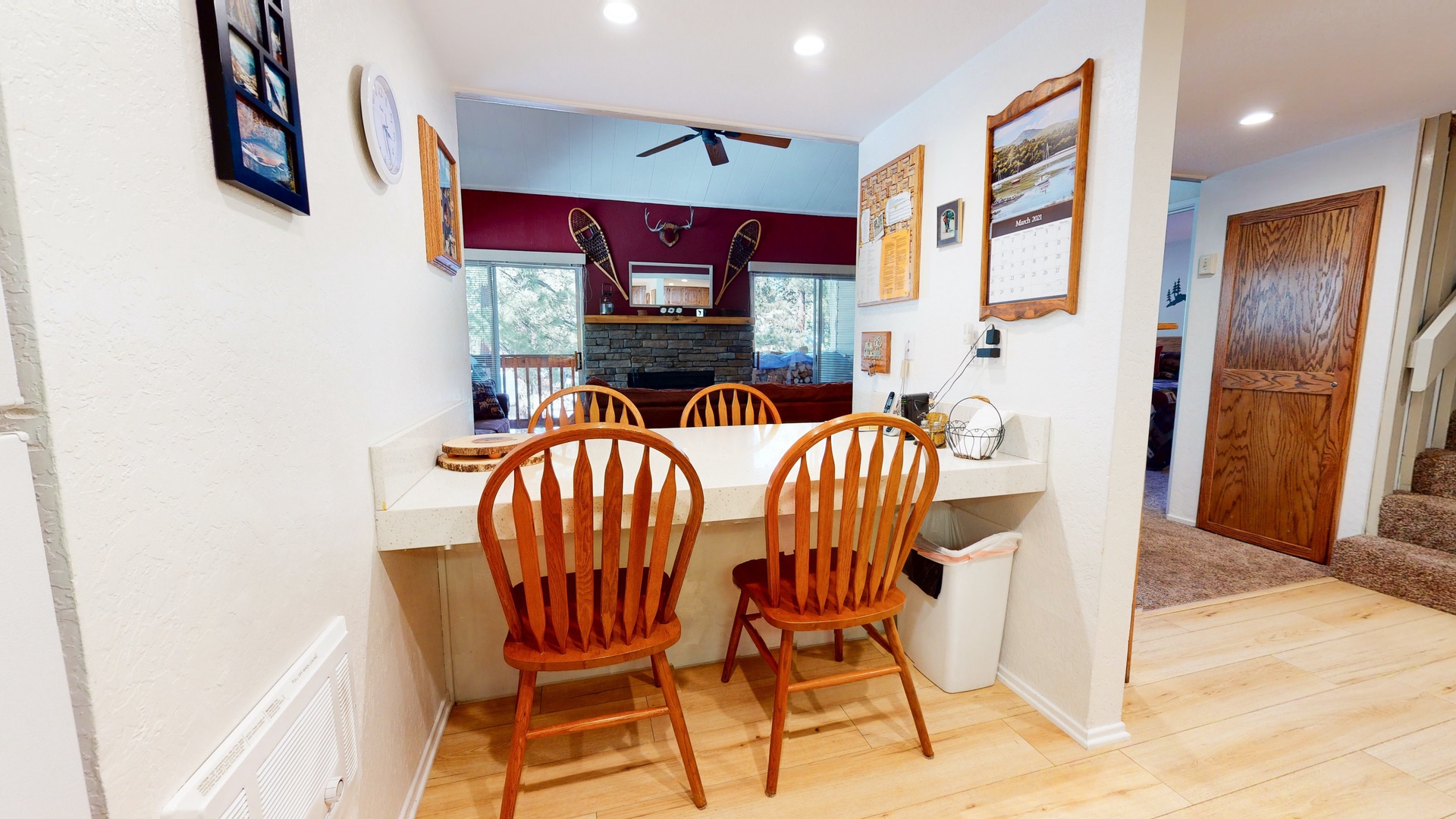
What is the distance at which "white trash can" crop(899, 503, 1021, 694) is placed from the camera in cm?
170

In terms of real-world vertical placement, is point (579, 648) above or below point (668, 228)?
below

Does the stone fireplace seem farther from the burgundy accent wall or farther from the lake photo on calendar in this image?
the lake photo on calendar

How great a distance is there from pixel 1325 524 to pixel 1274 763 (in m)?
2.00

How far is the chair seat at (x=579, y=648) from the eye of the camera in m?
1.18

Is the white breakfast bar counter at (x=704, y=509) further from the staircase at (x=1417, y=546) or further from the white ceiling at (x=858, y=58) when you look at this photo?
the staircase at (x=1417, y=546)

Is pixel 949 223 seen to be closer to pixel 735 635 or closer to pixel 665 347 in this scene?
pixel 735 635

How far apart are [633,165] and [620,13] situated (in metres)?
4.09

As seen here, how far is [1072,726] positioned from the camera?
5.12ft

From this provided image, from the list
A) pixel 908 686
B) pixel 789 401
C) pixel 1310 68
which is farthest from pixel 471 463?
pixel 1310 68

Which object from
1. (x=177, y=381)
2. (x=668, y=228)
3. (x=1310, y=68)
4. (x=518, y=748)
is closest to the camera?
(x=177, y=381)

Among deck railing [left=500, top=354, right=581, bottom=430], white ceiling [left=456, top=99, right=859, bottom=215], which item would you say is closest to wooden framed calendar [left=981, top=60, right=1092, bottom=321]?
white ceiling [left=456, top=99, right=859, bottom=215]

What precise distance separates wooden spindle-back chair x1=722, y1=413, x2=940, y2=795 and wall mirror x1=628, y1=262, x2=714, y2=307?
4.93 meters

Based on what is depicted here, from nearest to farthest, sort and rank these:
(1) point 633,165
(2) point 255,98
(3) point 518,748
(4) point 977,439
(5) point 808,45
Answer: (2) point 255,98
(3) point 518,748
(4) point 977,439
(5) point 808,45
(1) point 633,165

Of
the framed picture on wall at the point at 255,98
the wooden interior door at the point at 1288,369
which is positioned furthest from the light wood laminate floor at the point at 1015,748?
the framed picture on wall at the point at 255,98
